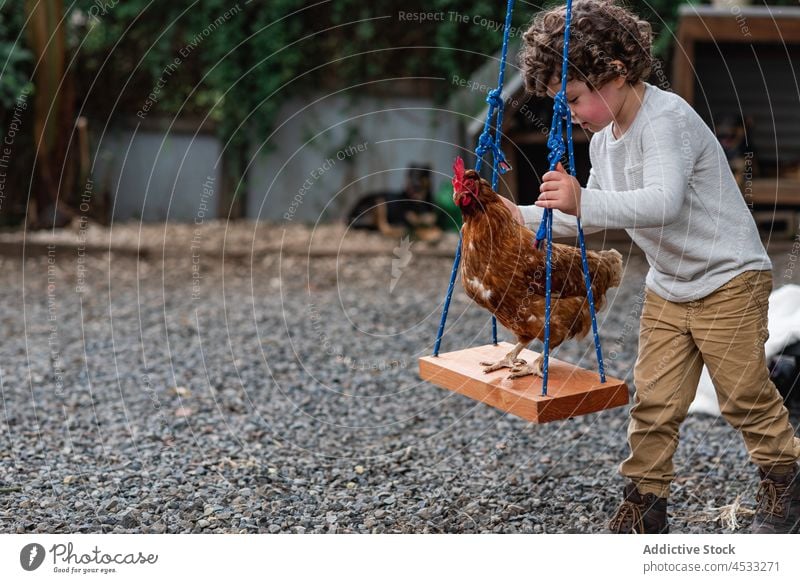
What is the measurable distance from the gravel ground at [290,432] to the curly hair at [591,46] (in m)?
1.49

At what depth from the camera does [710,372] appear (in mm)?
2717

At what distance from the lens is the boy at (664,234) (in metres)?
2.42

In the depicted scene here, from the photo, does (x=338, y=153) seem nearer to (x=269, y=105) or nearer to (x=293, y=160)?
(x=293, y=160)

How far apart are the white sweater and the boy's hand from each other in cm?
2

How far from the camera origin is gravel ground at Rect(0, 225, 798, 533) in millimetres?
3135

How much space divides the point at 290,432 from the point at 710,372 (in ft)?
6.72

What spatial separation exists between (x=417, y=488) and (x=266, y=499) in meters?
0.56

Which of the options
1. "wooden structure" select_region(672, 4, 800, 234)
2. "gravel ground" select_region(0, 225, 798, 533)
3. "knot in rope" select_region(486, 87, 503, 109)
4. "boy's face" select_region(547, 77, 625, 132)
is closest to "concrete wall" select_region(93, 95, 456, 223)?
"wooden structure" select_region(672, 4, 800, 234)

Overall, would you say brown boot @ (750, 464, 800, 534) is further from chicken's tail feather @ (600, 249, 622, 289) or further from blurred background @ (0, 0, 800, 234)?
blurred background @ (0, 0, 800, 234)

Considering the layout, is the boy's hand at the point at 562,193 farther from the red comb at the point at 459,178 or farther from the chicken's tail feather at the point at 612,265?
the chicken's tail feather at the point at 612,265
